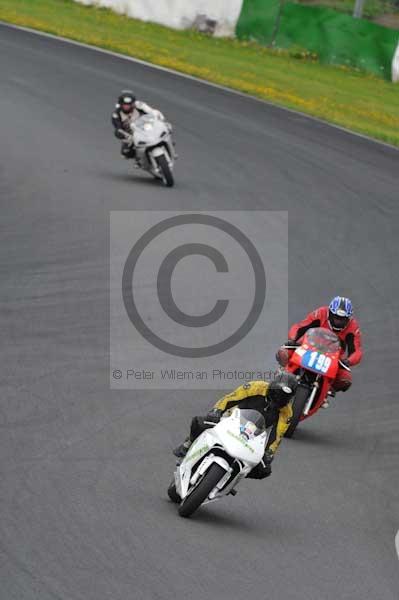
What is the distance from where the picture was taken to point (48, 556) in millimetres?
7371

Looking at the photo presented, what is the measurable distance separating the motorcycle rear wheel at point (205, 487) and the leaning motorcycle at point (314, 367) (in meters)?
3.33

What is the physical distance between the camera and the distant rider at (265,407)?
9.03 metres

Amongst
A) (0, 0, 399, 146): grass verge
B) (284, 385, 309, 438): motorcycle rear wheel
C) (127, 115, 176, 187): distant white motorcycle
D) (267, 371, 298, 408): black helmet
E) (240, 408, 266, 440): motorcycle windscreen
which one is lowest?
(0, 0, 399, 146): grass verge

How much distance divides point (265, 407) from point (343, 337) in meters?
3.28

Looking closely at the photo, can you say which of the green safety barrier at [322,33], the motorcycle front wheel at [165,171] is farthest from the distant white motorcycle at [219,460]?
the green safety barrier at [322,33]

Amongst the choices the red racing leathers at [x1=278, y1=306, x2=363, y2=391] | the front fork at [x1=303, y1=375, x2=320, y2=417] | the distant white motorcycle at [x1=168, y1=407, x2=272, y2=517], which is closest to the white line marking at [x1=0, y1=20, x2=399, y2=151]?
the red racing leathers at [x1=278, y1=306, x2=363, y2=391]

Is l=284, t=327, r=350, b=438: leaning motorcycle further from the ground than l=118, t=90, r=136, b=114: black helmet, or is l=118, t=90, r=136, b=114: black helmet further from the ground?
l=284, t=327, r=350, b=438: leaning motorcycle

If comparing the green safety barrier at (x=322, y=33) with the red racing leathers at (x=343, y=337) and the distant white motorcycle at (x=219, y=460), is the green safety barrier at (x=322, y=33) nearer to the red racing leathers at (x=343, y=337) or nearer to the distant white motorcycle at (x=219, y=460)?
the red racing leathers at (x=343, y=337)

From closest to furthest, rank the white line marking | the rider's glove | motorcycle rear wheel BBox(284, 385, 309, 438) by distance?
the rider's glove
motorcycle rear wheel BBox(284, 385, 309, 438)
the white line marking

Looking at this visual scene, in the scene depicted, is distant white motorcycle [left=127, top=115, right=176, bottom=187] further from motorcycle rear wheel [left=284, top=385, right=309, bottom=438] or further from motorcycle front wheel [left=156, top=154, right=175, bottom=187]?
motorcycle rear wheel [left=284, top=385, right=309, bottom=438]

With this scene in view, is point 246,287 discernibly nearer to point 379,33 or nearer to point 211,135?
point 211,135

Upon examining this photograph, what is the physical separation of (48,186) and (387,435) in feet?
30.7

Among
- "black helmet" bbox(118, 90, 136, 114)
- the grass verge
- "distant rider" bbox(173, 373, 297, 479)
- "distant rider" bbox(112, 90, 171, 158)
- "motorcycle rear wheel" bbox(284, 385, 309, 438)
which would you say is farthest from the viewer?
the grass verge

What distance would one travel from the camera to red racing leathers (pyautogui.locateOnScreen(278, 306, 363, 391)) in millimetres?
12023
